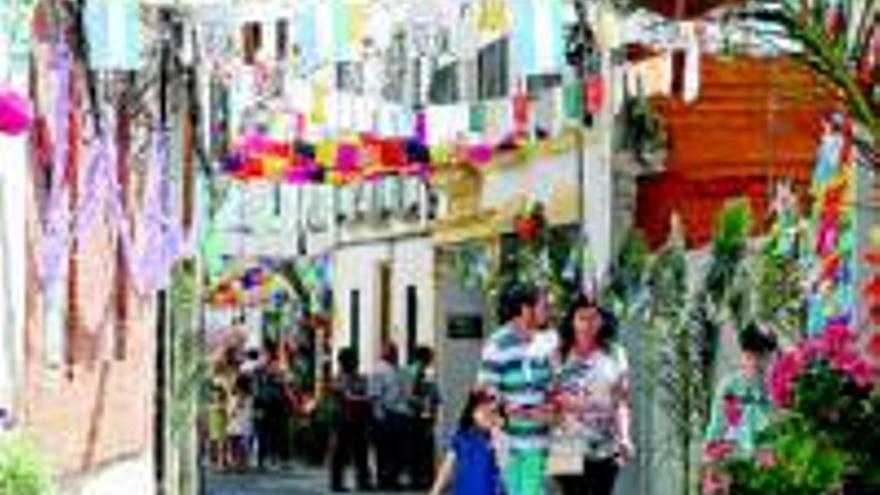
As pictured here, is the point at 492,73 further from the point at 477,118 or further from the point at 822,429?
the point at 822,429

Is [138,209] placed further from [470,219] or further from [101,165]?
[470,219]

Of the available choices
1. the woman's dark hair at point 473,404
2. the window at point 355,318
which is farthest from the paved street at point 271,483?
the woman's dark hair at point 473,404

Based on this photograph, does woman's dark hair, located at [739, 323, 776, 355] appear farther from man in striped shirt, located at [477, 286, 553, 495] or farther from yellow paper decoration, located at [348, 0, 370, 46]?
yellow paper decoration, located at [348, 0, 370, 46]

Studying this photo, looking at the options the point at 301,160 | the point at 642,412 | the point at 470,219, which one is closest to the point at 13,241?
the point at 642,412

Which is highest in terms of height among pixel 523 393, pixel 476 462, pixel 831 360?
pixel 831 360

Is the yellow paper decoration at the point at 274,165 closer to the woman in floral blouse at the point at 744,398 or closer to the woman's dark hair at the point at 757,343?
the woman in floral blouse at the point at 744,398

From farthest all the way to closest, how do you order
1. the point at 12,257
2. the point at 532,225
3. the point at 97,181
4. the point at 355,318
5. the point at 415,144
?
the point at 355,318, the point at 415,144, the point at 532,225, the point at 97,181, the point at 12,257

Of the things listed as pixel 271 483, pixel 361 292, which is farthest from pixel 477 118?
pixel 361 292

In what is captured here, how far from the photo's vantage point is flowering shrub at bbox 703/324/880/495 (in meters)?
9.20

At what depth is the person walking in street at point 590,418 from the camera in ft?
54.3

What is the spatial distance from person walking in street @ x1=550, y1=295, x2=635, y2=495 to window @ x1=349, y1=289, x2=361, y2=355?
31889 millimetres

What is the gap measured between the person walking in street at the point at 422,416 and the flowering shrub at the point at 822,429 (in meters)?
21.8

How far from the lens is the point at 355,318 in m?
49.5

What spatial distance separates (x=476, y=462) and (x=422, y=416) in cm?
1444
